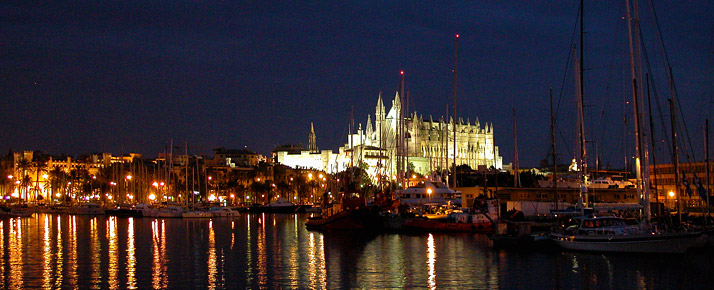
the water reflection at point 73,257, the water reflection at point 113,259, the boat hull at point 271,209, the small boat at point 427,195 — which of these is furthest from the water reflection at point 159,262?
the boat hull at point 271,209

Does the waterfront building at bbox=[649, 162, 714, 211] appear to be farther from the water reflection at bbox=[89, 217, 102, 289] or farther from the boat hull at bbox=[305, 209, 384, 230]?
the water reflection at bbox=[89, 217, 102, 289]

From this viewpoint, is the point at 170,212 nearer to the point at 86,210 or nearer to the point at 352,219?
the point at 86,210

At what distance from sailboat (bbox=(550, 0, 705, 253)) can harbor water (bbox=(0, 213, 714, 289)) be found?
16.3 inches

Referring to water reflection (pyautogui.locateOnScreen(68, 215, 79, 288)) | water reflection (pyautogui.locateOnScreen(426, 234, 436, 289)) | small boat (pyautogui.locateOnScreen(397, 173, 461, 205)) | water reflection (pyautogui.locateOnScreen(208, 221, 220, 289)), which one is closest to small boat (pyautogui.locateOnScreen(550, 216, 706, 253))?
water reflection (pyautogui.locateOnScreen(426, 234, 436, 289))

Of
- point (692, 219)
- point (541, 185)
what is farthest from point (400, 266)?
point (541, 185)

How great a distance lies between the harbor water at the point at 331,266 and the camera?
2581 centimetres

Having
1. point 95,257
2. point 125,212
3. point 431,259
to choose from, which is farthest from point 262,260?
point 125,212

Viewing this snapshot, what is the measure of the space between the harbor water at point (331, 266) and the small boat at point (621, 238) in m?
0.38

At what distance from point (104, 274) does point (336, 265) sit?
887 cm

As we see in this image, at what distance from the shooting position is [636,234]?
3128 centimetres

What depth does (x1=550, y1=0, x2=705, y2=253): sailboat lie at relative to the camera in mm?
31094

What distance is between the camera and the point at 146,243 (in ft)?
141

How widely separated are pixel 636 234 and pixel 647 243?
1.77 ft

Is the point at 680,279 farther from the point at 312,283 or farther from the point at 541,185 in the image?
the point at 541,185
